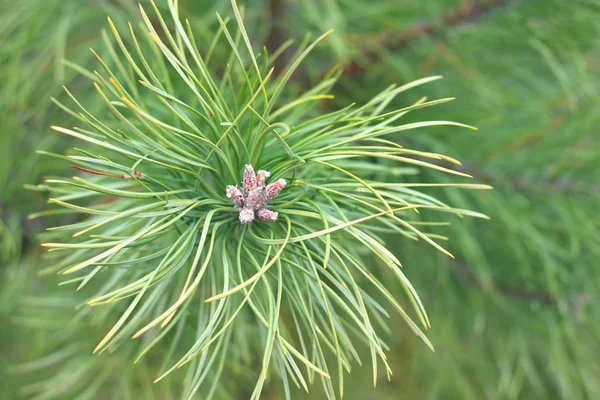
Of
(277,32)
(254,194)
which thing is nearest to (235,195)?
(254,194)

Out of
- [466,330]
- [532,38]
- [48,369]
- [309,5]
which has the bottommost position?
[466,330]

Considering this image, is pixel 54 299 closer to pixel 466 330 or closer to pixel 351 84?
pixel 351 84

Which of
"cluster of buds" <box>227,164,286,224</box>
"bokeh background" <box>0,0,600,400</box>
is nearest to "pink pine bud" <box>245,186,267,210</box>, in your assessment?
"cluster of buds" <box>227,164,286,224</box>

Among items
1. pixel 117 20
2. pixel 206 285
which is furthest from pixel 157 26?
pixel 206 285

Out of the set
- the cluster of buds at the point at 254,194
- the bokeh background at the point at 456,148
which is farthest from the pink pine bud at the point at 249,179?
the bokeh background at the point at 456,148

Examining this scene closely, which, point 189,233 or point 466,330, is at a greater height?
point 189,233

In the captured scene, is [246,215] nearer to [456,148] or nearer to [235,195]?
A: [235,195]

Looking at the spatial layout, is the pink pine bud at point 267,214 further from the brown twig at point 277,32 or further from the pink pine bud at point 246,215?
the brown twig at point 277,32

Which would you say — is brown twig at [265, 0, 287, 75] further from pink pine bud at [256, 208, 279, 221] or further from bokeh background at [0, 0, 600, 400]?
pink pine bud at [256, 208, 279, 221]
